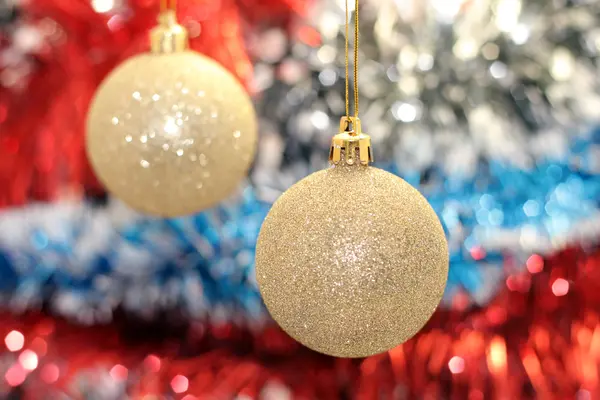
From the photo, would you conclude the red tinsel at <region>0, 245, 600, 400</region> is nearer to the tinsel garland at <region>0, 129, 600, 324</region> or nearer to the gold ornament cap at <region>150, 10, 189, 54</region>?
the tinsel garland at <region>0, 129, 600, 324</region>

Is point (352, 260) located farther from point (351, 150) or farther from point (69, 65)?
point (69, 65)

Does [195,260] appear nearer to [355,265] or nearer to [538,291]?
[538,291]

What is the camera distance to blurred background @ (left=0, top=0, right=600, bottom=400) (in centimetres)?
85

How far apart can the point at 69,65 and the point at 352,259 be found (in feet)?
2.00

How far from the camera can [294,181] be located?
0.92 m

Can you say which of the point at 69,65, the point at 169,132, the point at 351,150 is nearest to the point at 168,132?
the point at 169,132

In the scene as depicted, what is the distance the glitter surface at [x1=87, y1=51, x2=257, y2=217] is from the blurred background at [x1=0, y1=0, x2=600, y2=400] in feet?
0.79

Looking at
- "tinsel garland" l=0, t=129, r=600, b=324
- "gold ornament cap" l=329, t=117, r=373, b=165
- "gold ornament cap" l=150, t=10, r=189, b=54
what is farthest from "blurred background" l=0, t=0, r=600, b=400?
"gold ornament cap" l=329, t=117, r=373, b=165

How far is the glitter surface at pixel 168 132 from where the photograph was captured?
620mm

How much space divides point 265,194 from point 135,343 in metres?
0.27

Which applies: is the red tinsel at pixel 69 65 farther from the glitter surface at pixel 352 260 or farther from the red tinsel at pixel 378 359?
the glitter surface at pixel 352 260

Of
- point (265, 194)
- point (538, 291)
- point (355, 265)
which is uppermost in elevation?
point (355, 265)

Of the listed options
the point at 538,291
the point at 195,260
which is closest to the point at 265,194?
the point at 195,260

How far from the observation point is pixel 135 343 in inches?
38.0
